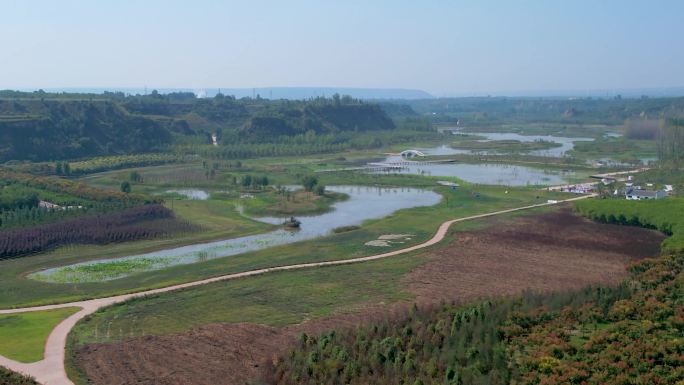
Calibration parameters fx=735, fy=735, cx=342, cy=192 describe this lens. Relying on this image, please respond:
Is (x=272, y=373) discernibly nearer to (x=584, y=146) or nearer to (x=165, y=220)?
(x=165, y=220)

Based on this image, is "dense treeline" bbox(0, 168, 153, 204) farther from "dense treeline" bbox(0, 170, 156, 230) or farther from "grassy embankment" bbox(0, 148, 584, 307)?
"grassy embankment" bbox(0, 148, 584, 307)

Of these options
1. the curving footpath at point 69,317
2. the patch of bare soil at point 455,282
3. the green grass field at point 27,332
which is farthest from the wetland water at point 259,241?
the patch of bare soil at point 455,282

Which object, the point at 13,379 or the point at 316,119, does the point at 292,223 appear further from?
the point at 316,119

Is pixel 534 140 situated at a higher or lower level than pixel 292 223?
higher

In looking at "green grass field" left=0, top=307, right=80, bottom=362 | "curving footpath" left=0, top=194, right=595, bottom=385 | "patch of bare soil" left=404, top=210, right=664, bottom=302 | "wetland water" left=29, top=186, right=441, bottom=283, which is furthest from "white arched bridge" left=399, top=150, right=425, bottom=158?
"green grass field" left=0, top=307, right=80, bottom=362

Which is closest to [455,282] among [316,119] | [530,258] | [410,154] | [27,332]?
[530,258]
